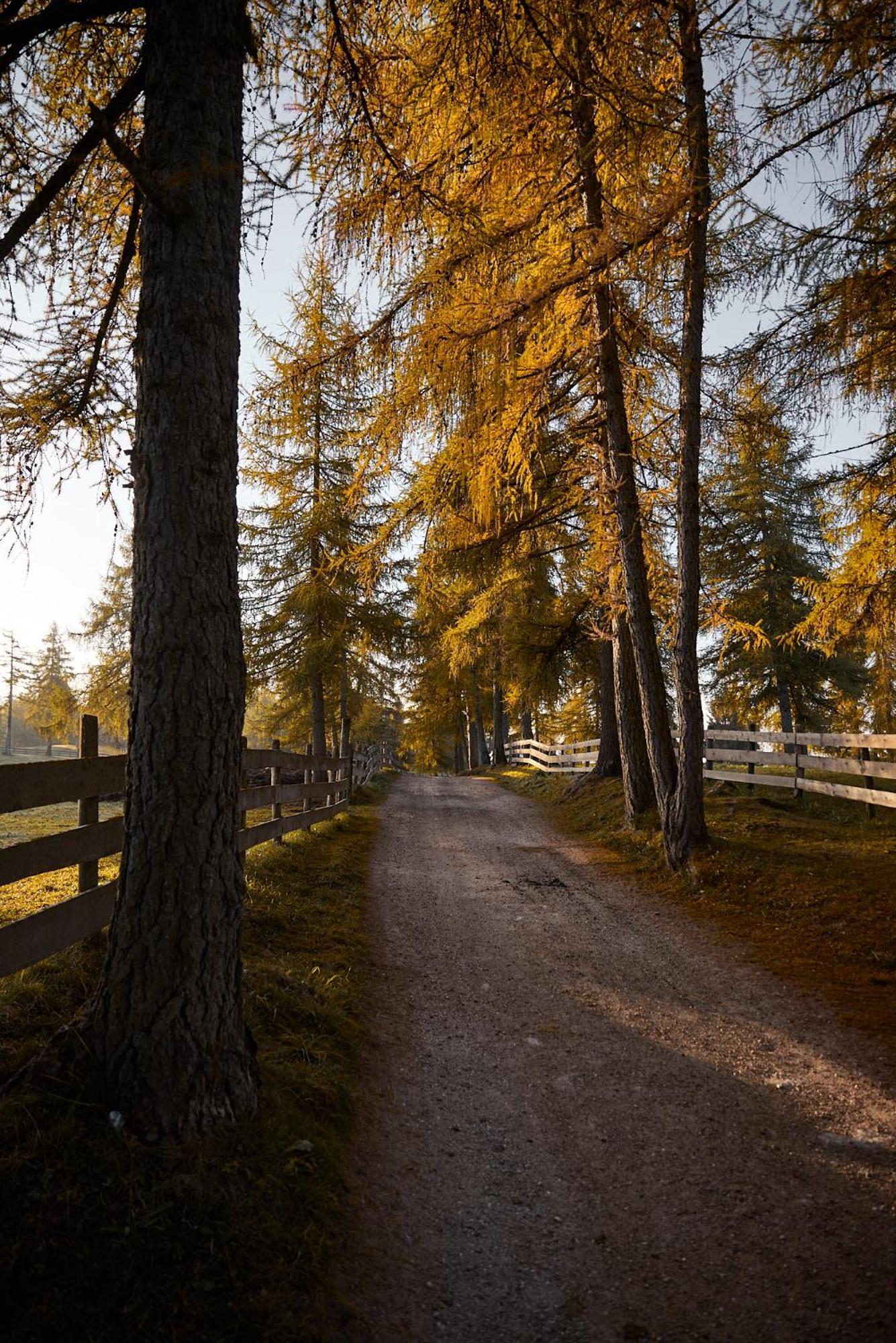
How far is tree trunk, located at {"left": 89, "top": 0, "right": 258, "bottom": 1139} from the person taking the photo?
9.33 ft

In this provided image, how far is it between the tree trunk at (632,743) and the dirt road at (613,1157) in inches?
178

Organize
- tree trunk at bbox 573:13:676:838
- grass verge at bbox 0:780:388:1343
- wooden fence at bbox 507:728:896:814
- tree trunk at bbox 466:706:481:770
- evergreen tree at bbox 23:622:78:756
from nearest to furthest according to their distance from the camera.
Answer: grass verge at bbox 0:780:388:1343
tree trunk at bbox 573:13:676:838
wooden fence at bbox 507:728:896:814
evergreen tree at bbox 23:622:78:756
tree trunk at bbox 466:706:481:770

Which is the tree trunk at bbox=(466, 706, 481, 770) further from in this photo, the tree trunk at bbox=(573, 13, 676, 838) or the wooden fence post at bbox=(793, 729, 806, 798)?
the tree trunk at bbox=(573, 13, 676, 838)

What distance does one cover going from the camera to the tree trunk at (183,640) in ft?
9.33

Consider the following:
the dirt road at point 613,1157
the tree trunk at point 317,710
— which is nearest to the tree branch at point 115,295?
the dirt road at point 613,1157

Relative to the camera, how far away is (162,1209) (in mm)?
2443

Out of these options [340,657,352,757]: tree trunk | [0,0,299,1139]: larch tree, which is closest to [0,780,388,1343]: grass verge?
[0,0,299,1139]: larch tree

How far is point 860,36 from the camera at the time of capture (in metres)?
4.14

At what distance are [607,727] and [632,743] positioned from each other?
167 inches

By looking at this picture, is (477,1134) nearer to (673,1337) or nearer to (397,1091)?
(397,1091)

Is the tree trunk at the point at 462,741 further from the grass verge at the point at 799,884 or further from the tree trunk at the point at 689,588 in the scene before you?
the tree trunk at the point at 689,588

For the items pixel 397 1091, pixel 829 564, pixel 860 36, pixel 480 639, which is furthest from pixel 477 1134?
pixel 829 564

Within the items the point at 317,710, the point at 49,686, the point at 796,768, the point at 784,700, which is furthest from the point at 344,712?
the point at 49,686

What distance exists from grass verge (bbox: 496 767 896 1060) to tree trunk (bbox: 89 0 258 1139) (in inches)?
157
